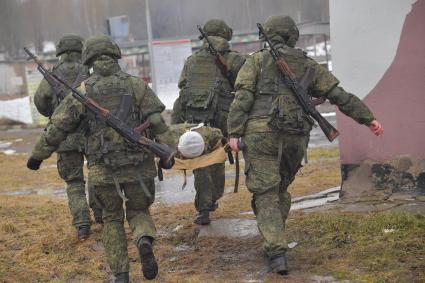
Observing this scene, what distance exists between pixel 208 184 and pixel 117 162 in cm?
196

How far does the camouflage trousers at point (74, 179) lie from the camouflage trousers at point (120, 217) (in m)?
1.72

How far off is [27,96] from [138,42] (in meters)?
4.09

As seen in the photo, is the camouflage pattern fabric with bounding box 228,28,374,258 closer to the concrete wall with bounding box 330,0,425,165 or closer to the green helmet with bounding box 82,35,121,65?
the green helmet with bounding box 82,35,121,65

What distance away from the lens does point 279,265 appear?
487 centimetres

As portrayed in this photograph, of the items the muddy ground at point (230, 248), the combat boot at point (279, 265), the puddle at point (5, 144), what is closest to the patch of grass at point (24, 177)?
the muddy ground at point (230, 248)

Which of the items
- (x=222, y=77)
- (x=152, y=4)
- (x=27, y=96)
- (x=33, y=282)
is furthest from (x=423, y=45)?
(x=27, y=96)

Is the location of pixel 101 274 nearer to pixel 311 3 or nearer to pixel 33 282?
pixel 33 282

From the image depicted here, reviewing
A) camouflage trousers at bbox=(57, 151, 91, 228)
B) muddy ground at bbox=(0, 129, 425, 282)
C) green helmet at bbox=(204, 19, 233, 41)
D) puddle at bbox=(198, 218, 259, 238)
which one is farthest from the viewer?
green helmet at bbox=(204, 19, 233, 41)

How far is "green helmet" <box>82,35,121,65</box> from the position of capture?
193 inches

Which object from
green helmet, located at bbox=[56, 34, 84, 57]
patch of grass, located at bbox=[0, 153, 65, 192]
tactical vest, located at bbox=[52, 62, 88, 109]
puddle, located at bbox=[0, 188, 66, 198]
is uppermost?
green helmet, located at bbox=[56, 34, 84, 57]

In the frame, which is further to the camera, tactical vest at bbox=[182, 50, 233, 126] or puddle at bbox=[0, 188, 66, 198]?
puddle at bbox=[0, 188, 66, 198]

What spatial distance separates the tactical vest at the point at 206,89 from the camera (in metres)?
6.57

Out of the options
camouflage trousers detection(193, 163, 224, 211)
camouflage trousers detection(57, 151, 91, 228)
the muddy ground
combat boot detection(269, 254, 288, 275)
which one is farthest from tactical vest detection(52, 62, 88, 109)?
combat boot detection(269, 254, 288, 275)

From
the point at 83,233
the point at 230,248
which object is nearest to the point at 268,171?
the point at 230,248
